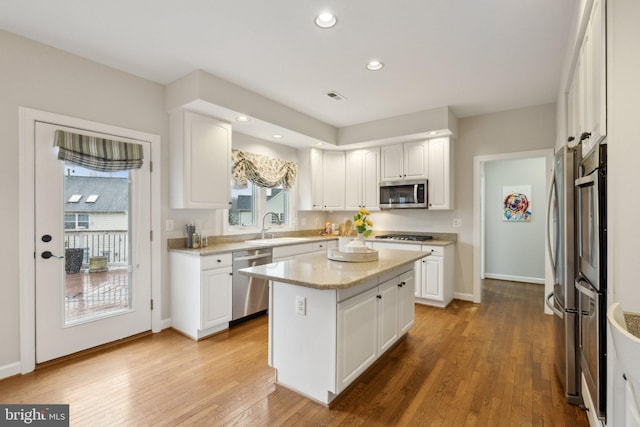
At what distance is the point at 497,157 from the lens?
14.3ft

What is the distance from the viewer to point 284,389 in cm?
225

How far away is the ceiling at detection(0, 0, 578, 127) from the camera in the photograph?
84.7 inches

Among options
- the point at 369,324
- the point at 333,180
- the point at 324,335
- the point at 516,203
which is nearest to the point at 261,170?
the point at 333,180

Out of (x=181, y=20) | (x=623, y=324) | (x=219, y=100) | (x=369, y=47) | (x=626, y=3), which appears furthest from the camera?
(x=219, y=100)

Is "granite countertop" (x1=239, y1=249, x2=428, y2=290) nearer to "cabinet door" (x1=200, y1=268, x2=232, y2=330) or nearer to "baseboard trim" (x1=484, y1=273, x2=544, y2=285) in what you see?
"cabinet door" (x1=200, y1=268, x2=232, y2=330)

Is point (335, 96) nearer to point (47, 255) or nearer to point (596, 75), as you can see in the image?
point (596, 75)

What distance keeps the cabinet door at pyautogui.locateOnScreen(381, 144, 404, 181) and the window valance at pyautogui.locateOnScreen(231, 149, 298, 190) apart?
146cm

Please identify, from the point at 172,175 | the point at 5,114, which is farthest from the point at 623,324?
the point at 5,114

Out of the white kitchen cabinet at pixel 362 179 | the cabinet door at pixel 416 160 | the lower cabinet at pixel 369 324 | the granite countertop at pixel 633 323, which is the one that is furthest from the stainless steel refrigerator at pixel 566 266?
the white kitchen cabinet at pixel 362 179

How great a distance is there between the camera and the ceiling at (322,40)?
7.06ft

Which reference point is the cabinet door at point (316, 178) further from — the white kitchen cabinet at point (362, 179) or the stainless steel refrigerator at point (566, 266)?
the stainless steel refrigerator at point (566, 266)

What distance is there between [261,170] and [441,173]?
2574 mm

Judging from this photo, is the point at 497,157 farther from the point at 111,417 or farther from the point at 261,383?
the point at 111,417

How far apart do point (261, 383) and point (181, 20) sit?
2.73 m
